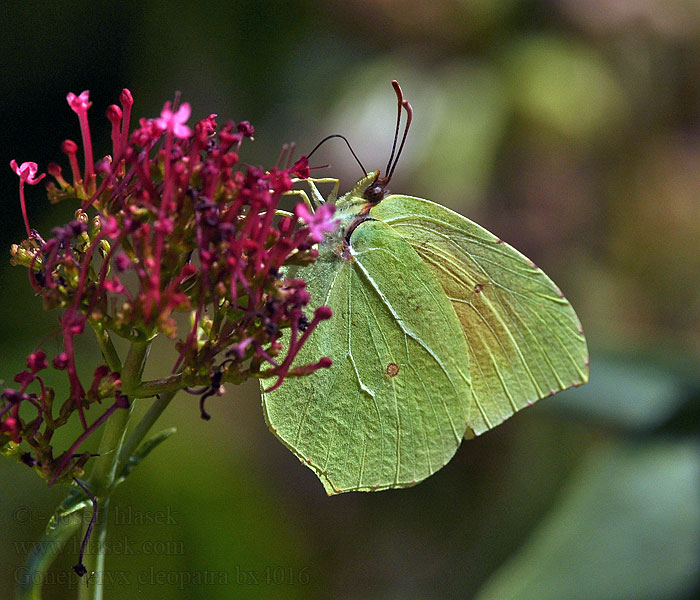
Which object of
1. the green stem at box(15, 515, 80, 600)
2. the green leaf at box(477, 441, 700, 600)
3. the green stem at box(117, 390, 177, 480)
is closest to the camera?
the green stem at box(15, 515, 80, 600)

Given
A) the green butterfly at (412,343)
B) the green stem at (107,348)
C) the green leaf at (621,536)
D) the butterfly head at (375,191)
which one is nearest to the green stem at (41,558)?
the green stem at (107,348)

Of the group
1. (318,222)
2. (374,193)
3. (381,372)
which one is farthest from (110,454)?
(374,193)

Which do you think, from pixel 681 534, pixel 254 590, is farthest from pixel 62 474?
pixel 681 534

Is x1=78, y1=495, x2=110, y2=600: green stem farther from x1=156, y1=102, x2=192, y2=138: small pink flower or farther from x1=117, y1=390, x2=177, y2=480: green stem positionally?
x1=156, y1=102, x2=192, y2=138: small pink flower

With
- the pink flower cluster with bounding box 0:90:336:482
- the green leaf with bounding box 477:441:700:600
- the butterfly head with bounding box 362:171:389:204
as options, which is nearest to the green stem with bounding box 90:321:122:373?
the pink flower cluster with bounding box 0:90:336:482

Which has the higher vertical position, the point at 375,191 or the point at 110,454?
the point at 375,191

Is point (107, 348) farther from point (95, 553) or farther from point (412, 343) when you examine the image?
point (412, 343)

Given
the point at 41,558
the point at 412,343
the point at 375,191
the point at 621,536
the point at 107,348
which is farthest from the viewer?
the point at 621,536
